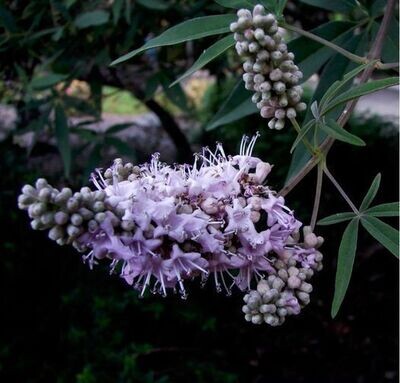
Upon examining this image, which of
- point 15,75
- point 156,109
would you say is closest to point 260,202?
point 15,75

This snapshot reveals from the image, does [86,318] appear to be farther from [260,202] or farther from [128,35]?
[260,202]

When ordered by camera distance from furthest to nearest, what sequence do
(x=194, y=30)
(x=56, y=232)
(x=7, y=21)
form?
(x=7, y=21) < (x=194, y=30) < (x=56, y=232)

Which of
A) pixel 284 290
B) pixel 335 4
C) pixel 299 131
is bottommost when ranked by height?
pixel 284 290

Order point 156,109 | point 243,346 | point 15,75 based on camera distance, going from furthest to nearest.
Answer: point 156,109
point 243,346
point 15,75

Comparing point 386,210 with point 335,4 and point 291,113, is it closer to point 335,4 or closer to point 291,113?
point 291,113

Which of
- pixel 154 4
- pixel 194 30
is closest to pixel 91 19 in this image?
pixel 154 4

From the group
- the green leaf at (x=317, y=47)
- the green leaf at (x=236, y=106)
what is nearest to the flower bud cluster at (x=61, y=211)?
the green leaf at (x=236, y=106)
